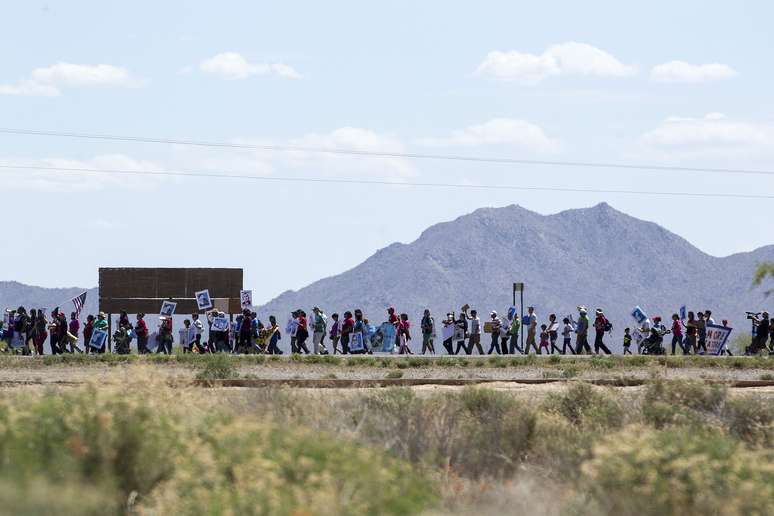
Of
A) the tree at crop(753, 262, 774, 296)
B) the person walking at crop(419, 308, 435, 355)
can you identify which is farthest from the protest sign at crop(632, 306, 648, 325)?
the tree at crop(753, 262, 774, 296)

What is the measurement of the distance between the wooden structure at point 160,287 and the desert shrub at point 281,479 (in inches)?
1650

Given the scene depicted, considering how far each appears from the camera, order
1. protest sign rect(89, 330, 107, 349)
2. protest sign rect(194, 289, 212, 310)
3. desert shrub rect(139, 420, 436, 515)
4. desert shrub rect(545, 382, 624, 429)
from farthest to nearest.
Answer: protest sign rect(194, 289, 212, 310), protest sign rect(89, 330, 107, 349), desert shrub rect(545, 382, 624, 429), desert shrub rect(139, 420, 436, 515)

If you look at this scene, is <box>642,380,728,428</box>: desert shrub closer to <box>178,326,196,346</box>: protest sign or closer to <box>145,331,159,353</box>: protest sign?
<box>178,326,196,346</box>: protest sign

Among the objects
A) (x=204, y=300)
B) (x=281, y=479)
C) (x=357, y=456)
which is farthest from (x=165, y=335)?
(x=281, y=479)

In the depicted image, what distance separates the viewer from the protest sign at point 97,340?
40031 millimetres

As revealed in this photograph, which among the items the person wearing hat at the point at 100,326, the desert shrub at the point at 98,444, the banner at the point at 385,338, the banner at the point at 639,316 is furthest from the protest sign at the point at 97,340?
the desert shrub at the point at 98,444

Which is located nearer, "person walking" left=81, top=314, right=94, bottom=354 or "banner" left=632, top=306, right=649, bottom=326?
"person walking" left=81, top=314, right=94, bottom=354

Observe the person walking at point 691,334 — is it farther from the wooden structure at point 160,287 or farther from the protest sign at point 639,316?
the wooden structure at point 160,287

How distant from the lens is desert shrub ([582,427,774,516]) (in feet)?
27.7

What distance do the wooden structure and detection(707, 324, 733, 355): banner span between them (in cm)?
1923

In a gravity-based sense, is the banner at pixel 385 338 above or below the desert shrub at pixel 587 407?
above

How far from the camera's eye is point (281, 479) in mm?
8555

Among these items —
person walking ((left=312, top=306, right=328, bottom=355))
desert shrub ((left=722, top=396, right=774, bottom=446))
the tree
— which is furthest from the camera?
person walking ((left=312, top=306, right=328, bottom=355))

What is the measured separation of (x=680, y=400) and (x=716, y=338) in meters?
24.1
